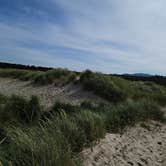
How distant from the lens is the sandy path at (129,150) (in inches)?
191

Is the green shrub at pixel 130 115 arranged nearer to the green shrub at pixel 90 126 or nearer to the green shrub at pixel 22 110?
the green shrub at pixel 90 126

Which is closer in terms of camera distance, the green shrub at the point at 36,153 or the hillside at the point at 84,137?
the green shrub at the point at 36,153

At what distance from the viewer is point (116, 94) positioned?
14.5 metres

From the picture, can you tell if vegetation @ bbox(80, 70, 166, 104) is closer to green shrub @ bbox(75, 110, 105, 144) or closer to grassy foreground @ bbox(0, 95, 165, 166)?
grassy foreground @ bbox(0, 95, 165, 166)

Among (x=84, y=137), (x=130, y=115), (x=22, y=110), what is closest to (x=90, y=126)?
(x=84, y=137)

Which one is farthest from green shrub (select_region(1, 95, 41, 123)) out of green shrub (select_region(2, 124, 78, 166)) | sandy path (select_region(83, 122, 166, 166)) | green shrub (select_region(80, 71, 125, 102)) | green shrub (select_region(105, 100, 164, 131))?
green shrub (select_region(80, 71, 125, 102))

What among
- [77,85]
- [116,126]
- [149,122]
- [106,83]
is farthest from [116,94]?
[116,126]

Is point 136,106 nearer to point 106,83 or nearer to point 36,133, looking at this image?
point 36,133

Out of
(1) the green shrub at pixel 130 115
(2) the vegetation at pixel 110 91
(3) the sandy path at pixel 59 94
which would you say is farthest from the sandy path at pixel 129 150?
(3) the sandy path at pixel 59 94

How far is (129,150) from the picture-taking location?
5.55 meters

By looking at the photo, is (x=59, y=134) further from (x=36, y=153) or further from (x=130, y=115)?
(x=130, y=115)

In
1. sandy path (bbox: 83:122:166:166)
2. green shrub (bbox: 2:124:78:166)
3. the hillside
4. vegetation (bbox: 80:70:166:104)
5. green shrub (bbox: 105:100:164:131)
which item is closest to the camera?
green shrub (bbox: 2:124:78:166)

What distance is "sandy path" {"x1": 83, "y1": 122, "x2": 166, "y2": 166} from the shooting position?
4859mm

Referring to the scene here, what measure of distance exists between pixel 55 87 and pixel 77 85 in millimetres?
1538
